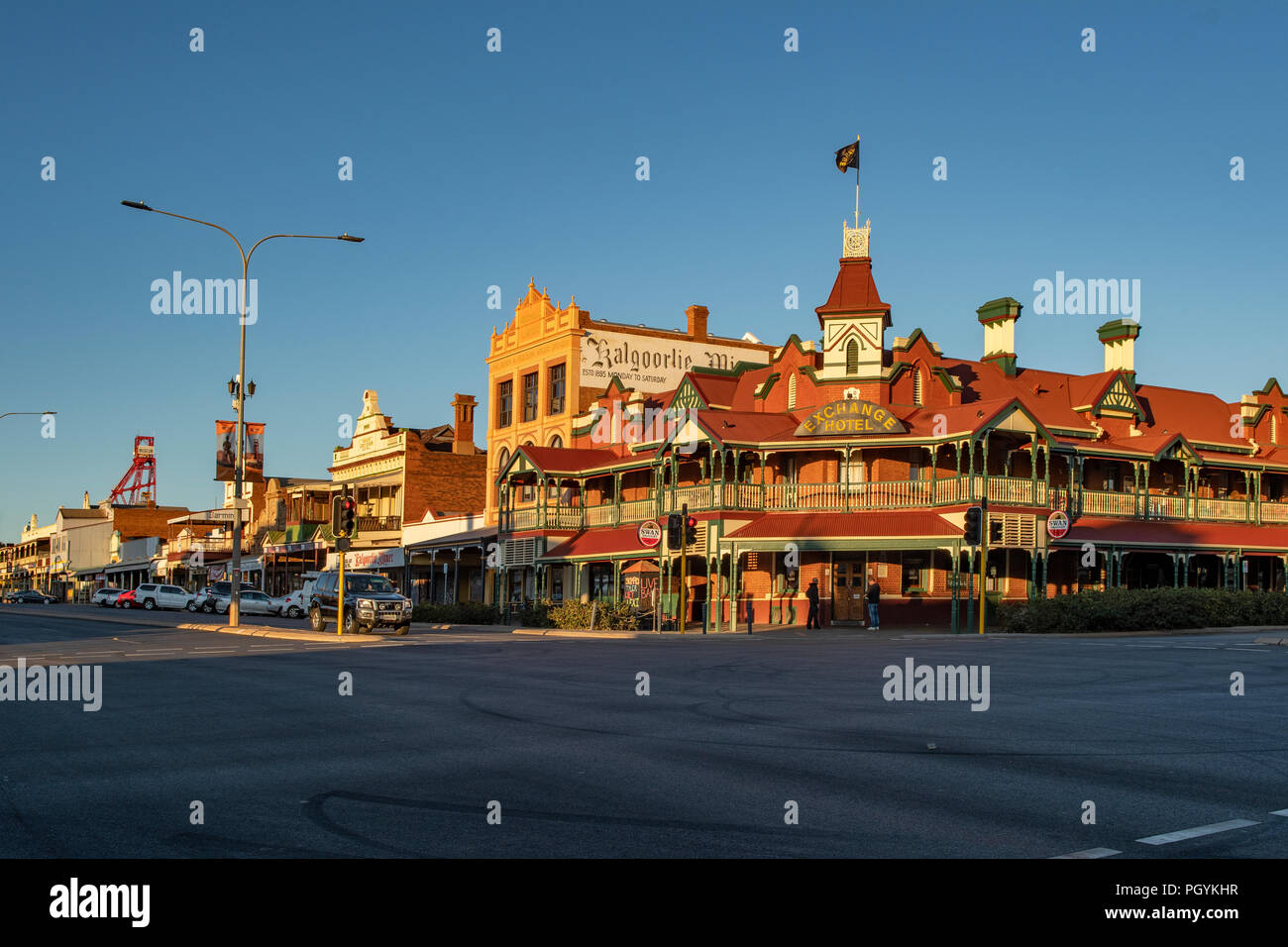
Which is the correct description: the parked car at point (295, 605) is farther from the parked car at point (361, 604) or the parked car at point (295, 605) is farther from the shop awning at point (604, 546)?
the parked car at point (361, 604)

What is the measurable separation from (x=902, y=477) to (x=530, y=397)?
21.4 m

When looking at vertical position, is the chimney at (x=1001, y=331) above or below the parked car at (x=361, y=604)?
above

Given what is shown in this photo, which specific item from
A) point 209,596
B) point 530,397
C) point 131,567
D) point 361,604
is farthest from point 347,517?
point 131,567

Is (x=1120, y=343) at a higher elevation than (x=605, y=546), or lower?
higher

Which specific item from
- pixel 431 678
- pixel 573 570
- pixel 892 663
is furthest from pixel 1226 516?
pixel 431 678

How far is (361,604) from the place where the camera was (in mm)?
33125

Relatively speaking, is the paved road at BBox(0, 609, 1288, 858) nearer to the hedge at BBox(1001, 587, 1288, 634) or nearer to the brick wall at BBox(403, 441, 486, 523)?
the hedge at BBox(1001, 587, 1288, 634)

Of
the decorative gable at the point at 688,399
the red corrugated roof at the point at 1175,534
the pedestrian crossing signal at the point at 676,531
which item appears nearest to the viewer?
the pedestrian crossing signal at the point at 676,531

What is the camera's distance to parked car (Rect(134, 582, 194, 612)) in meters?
67.2

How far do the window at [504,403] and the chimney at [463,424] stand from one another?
1165cm

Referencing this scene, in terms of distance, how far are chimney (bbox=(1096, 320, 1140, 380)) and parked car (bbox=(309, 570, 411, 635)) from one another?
31.0 metres

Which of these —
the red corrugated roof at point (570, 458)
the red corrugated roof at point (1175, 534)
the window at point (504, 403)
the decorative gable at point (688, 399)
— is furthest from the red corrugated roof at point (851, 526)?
the window at point (504, 403)

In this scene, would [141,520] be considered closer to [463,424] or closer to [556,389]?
[463,424]

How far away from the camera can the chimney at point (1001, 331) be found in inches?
1879
